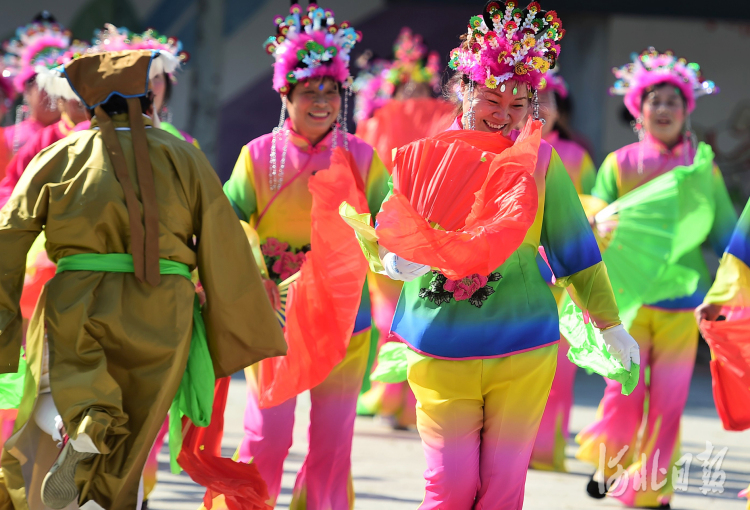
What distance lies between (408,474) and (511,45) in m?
2.84

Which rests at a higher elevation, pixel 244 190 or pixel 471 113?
pixel 471 113

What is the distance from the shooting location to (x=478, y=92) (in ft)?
10.7

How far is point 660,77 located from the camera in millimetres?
5492

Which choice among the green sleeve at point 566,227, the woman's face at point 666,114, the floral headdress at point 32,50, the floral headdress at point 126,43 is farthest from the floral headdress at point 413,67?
the green sleeve at point 566,227

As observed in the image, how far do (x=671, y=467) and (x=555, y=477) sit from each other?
2.34 feet

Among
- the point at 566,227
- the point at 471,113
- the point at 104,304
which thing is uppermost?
the point at 471,113

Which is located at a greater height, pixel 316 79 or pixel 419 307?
pixel 316 79

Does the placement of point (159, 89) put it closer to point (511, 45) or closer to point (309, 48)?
point (309, 48)

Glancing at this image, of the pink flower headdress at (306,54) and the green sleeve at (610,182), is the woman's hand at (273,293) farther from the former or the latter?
the green sleeve at (610,182)

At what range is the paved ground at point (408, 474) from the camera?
478cm

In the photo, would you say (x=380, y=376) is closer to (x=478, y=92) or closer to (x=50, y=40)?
(x=478, y=92)

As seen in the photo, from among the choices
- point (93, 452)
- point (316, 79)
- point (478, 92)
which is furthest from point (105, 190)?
point (316, 79)

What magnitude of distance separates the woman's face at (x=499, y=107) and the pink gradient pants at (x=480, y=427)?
2.40 ft

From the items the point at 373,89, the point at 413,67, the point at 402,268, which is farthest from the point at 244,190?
the point at 373,89
